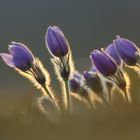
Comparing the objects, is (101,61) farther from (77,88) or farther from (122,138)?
(122,138)

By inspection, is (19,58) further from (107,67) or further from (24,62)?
(107,67)

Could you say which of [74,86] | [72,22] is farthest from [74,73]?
[72,22]

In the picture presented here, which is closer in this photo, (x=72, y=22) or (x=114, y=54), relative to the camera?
(x=114, y=54)

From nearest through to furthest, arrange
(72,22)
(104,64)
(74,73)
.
Answer: (104,64) → (74,73) → (72,22)

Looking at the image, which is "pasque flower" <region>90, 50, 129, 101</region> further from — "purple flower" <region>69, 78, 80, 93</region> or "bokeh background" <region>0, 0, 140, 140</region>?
"bokeh background" <region>0, 0, 140, 140</region>

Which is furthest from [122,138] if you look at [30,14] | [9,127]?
[30,14]

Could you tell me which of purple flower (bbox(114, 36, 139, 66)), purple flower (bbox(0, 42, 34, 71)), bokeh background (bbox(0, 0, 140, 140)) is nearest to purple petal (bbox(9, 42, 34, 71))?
purple flower (bbox(0, 42, 34, 71))
